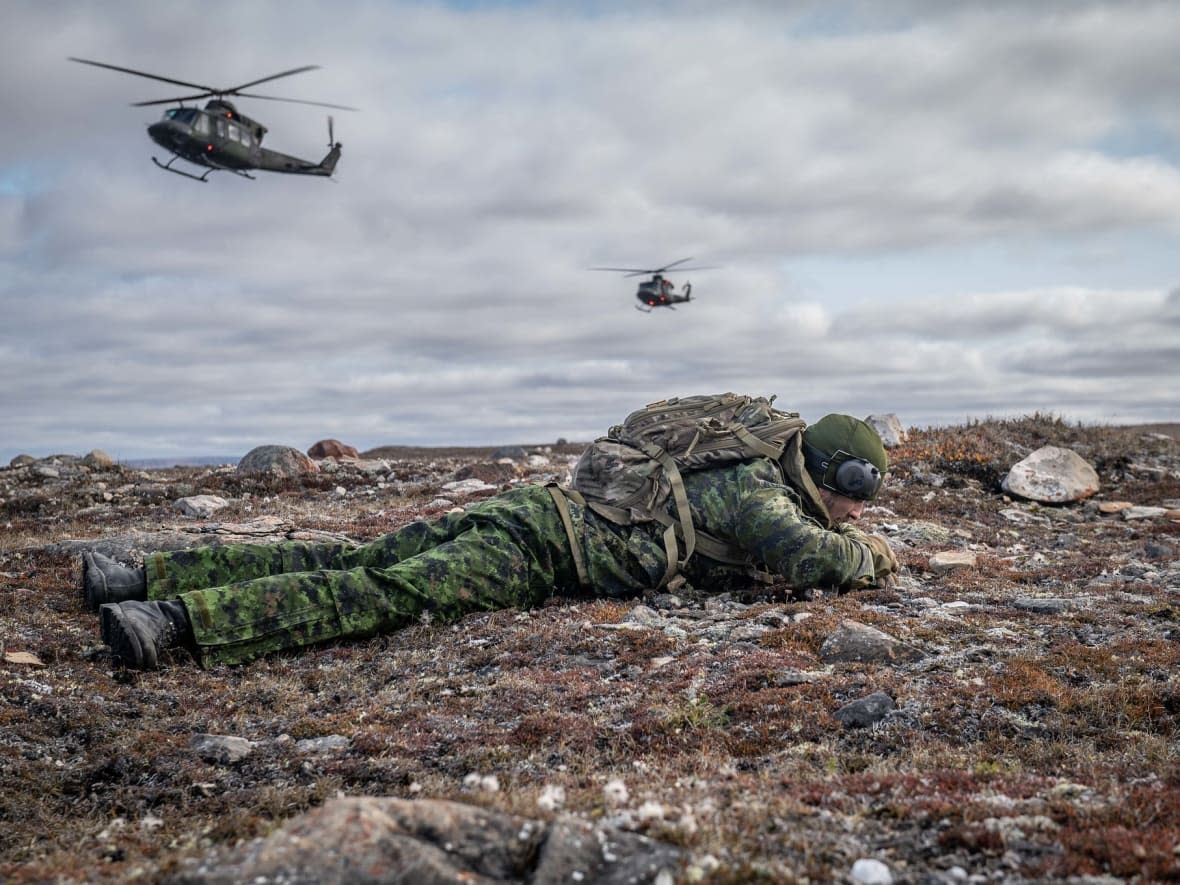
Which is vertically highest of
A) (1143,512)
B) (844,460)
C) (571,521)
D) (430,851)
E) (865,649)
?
(844,460)

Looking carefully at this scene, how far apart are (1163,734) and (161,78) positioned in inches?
1431

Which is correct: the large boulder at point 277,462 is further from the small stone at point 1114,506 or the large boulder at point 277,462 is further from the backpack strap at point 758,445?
the small stone at point 1114,506

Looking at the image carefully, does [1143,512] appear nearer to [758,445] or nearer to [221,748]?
[758,445]

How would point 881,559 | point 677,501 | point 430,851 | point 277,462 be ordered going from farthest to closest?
point 277,462
point 881,559
point 677,501
point 430,851

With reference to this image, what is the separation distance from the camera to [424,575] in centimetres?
778

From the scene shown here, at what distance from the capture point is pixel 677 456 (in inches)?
331

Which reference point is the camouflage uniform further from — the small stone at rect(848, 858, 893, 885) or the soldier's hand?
the small stone at rect(848, 858, 893, 885)

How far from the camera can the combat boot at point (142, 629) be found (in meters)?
6.58

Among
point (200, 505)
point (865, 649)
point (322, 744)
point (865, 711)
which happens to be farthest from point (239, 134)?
point (865, 711)

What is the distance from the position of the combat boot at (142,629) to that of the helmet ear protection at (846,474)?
5.91m

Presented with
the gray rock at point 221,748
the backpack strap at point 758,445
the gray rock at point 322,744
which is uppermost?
the backpack strap at point 758,445

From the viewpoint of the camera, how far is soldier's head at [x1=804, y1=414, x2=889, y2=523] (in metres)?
8.40

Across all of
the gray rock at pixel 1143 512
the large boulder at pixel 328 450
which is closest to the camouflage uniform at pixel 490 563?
the gray rock at pixel 1143 512

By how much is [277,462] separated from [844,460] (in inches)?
681
